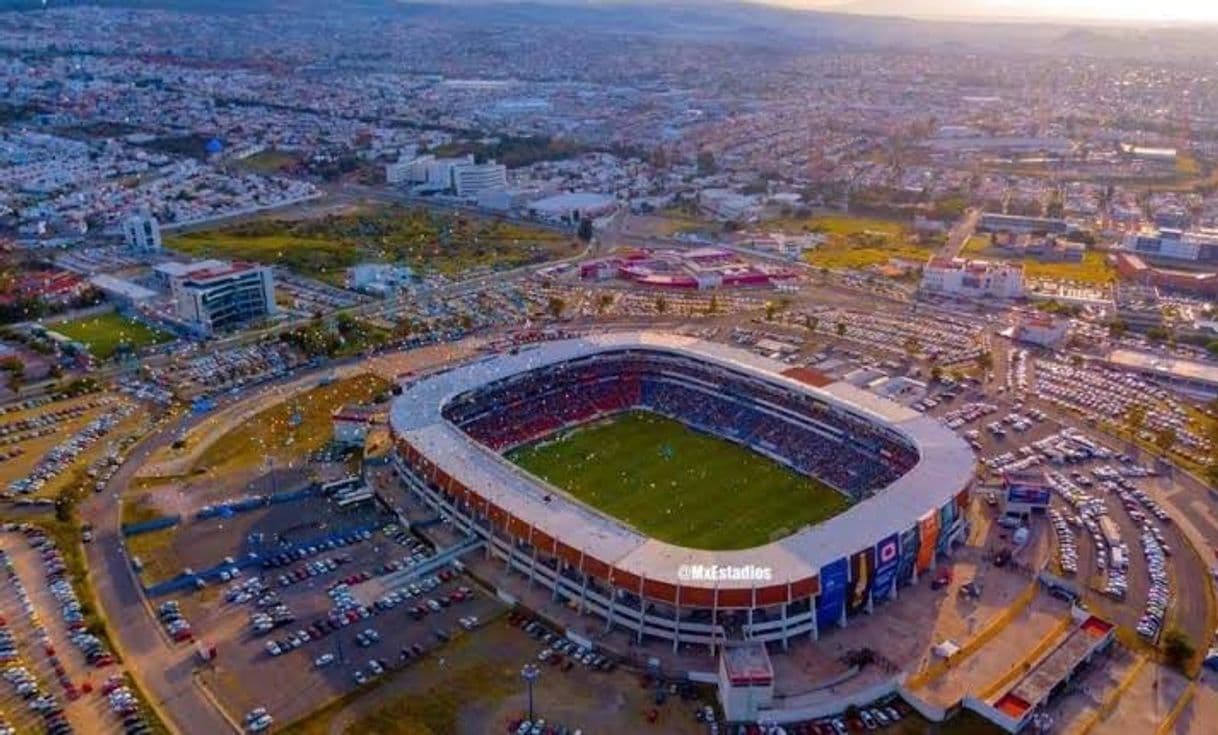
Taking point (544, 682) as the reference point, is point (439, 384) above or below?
above

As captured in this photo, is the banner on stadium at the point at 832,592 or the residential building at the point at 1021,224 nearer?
the banner on stadium at the point at 832,592

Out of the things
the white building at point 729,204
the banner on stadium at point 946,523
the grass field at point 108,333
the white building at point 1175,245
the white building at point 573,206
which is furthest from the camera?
the white building at point 729,204

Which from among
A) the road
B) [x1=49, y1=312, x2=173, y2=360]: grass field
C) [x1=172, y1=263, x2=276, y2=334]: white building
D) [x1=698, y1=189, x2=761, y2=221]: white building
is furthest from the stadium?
[x1=698, y1=189, x2=761, y2=221]: white building

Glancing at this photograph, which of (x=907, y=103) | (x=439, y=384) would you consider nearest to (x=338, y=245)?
(x=439, y=384)

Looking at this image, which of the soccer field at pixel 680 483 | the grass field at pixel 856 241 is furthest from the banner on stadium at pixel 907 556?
the grass field at pixel 856 241

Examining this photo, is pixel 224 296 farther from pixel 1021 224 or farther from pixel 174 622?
pixel 1021 224

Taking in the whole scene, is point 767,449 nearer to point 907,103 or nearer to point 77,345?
point 77,345

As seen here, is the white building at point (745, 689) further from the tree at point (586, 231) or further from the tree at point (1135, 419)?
the tree at point (586, 231)
